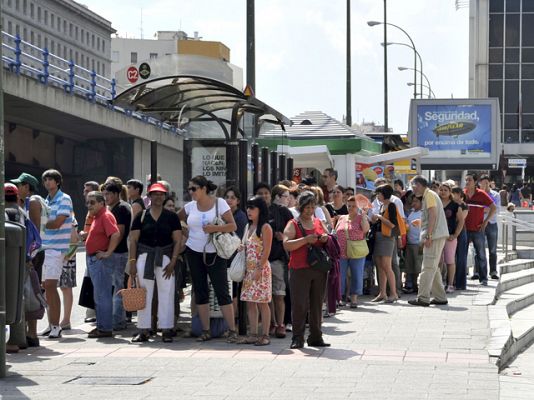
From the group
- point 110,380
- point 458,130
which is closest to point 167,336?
point 110,380

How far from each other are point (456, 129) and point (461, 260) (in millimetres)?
29397

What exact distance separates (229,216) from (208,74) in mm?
3427

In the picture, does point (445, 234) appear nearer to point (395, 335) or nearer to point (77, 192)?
point (395, 335)

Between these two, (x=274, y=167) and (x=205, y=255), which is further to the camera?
(x=274, y=167)

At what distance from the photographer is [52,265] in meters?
13.1

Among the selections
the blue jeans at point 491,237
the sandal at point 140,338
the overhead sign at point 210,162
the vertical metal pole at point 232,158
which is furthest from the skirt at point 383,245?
the sandal at point 140,338

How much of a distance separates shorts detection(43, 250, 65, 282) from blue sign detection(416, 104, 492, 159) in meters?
34.6

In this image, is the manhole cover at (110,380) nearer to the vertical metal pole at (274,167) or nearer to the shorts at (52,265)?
the shorts at (52,265)

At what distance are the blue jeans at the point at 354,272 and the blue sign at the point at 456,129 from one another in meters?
30.8

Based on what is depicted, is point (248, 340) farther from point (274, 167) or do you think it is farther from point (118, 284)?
point (274, 167)

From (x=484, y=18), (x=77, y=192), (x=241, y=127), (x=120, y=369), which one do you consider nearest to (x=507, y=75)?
(x=484, y=18)

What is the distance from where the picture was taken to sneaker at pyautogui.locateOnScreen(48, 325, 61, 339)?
13.1 meters

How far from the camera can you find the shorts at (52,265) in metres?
13.1

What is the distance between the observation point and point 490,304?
53.2 ft
